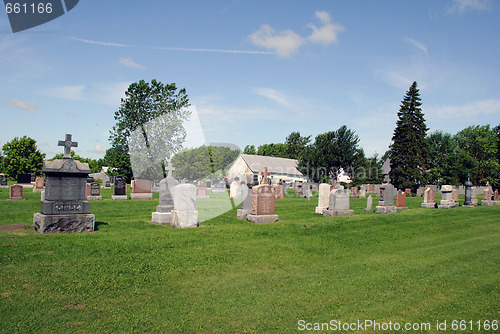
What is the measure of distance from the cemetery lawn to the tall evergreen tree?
34847mm

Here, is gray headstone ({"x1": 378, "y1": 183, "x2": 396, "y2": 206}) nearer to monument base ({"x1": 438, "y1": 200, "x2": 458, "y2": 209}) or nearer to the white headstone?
the white headstone

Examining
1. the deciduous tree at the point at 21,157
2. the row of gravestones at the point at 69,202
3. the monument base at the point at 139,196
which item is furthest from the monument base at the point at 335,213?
the deciduous tree at the point at 21,157

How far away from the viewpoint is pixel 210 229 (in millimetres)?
12789

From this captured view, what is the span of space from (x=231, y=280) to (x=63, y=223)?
627 cm

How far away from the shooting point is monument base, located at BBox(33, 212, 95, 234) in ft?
35.1

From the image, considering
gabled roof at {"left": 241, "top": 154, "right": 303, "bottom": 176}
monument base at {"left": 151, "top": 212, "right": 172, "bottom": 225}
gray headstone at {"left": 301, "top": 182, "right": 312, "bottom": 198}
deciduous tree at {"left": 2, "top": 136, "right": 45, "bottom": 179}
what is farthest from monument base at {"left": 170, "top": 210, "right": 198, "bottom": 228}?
gabled roof at {"left": 241, "top": 154, "right": 303, "bottom": 176}

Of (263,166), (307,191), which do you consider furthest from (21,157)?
(307,191)

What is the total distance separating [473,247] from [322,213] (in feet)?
25.6

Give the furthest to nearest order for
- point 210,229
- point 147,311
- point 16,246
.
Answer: point 210,229
point 16,246
point 147,311

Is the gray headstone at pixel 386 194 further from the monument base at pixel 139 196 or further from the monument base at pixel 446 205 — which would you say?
the monument base at pixel 139 196

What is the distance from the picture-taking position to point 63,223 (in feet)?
36.0

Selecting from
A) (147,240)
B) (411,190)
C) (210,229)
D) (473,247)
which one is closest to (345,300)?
(147,240)

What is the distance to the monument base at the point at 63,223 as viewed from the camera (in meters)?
10.7

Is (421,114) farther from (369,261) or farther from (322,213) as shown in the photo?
(369,261)
